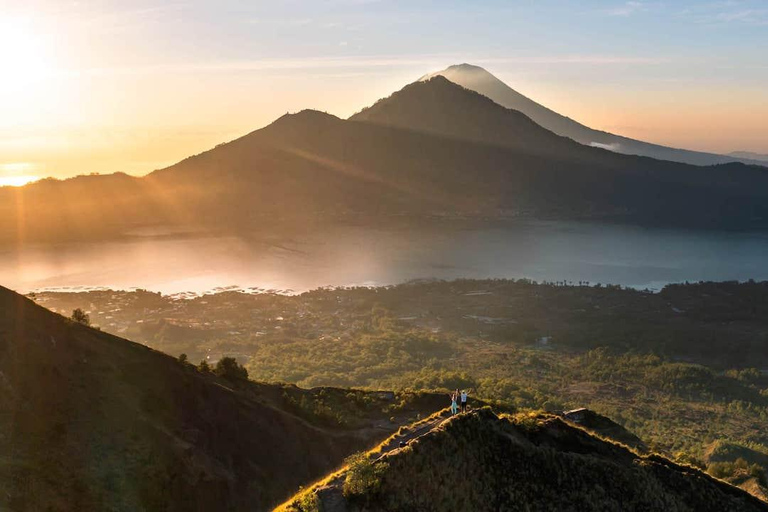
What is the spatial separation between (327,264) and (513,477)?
513ft

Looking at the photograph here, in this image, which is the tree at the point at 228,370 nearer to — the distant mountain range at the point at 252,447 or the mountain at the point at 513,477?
the distant mountain range at the point at 252,447

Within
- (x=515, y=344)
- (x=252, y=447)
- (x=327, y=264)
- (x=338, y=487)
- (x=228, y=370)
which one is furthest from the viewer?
(x=327, y=264)

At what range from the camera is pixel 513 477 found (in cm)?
1442

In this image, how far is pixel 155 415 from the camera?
78.4 ft

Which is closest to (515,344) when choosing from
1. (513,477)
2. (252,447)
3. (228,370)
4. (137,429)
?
(228,370)

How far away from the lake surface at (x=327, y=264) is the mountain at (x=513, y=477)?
421 ft

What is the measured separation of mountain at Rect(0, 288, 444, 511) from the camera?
64.5 ft

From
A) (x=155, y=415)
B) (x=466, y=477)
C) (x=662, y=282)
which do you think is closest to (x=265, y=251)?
(x=662, y=282)

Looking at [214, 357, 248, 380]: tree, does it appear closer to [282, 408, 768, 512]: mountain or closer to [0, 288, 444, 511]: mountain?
[0, 288, 444, 511]: mountain

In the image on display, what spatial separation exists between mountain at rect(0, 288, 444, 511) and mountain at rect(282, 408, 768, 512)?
8716 millimetres

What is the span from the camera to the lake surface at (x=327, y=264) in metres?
148

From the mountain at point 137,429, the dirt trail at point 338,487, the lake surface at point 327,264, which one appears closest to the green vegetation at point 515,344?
the mountain at point 137,429

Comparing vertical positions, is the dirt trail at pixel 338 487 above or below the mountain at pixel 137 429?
above

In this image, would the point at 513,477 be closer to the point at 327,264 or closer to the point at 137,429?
the point at 137,429
